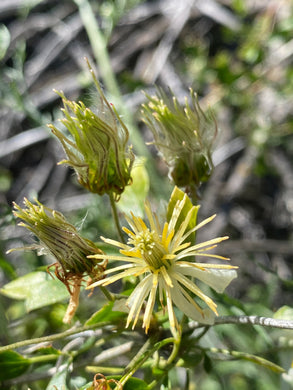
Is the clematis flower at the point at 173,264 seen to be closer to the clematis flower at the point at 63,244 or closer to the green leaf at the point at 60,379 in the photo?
the clematis flower at the point at 63,244

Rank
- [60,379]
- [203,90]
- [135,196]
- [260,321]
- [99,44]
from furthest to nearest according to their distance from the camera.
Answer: [203,90] → [99,44] → [135,196] → [60,379] → [260,321]

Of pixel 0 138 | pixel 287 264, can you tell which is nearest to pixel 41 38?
pixel 0 138

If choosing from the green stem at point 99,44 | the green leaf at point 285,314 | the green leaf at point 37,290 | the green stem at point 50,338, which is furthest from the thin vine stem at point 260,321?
the green stem at point 99,44

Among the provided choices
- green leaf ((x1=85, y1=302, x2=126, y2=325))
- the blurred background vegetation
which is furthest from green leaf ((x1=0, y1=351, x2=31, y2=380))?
the blurred background vegetation

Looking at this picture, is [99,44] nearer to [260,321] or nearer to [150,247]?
[150,247]

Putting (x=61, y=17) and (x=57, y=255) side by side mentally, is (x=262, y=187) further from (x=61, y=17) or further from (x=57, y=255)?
(x=57, y=255)

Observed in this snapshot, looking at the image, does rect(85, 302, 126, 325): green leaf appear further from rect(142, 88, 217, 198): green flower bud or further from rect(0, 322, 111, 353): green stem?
rect(142, 88, 217, 198): green flower bud

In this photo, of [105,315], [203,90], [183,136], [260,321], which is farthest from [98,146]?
[203,90]
